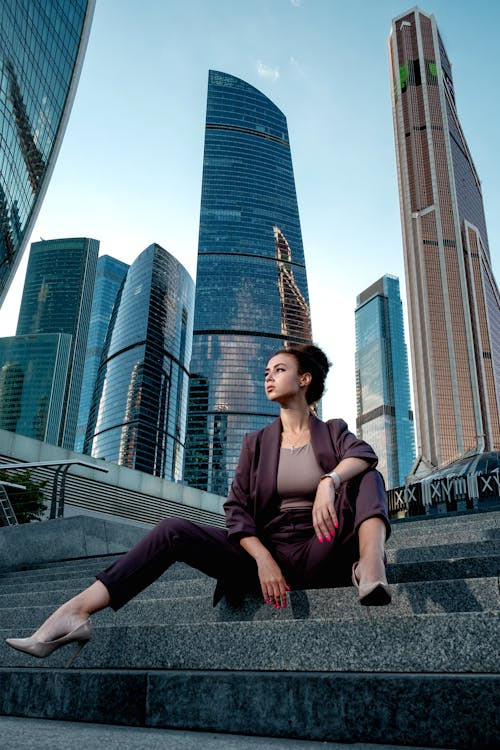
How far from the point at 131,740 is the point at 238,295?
113m

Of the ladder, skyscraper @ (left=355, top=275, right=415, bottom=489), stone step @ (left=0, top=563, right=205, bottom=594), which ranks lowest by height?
stone step @ (left=0, top=563, right=205, bottom=594)

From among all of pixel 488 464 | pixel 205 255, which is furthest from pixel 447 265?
pixel 488 464

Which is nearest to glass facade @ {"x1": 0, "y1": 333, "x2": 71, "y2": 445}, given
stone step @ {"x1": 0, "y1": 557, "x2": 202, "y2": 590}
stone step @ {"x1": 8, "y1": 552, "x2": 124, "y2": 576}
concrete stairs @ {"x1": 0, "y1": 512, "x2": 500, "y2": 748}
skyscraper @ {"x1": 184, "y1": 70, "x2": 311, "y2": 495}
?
skyscraper @ {"x1": 184, "y1": 70, "x2": 311, "y2": 495}

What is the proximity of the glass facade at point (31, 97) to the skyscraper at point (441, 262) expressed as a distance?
71146 mm

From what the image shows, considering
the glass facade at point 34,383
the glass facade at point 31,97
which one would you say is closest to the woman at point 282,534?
the glass facade at point 31,97

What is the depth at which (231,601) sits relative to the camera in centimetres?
246

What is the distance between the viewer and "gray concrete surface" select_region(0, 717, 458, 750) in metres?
1.36

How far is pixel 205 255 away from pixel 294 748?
122m

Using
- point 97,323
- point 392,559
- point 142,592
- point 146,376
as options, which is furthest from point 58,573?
point 97,323

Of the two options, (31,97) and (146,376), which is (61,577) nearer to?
(31,97)

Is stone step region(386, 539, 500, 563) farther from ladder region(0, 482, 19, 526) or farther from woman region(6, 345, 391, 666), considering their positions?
ladder region(0, 482, 19, 526)

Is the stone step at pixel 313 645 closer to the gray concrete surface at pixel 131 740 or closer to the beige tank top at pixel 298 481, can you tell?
the gray concrete surface at pixel 131 740

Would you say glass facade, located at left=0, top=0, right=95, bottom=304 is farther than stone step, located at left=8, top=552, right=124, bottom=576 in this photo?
Yes

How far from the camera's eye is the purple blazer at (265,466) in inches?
97.3
